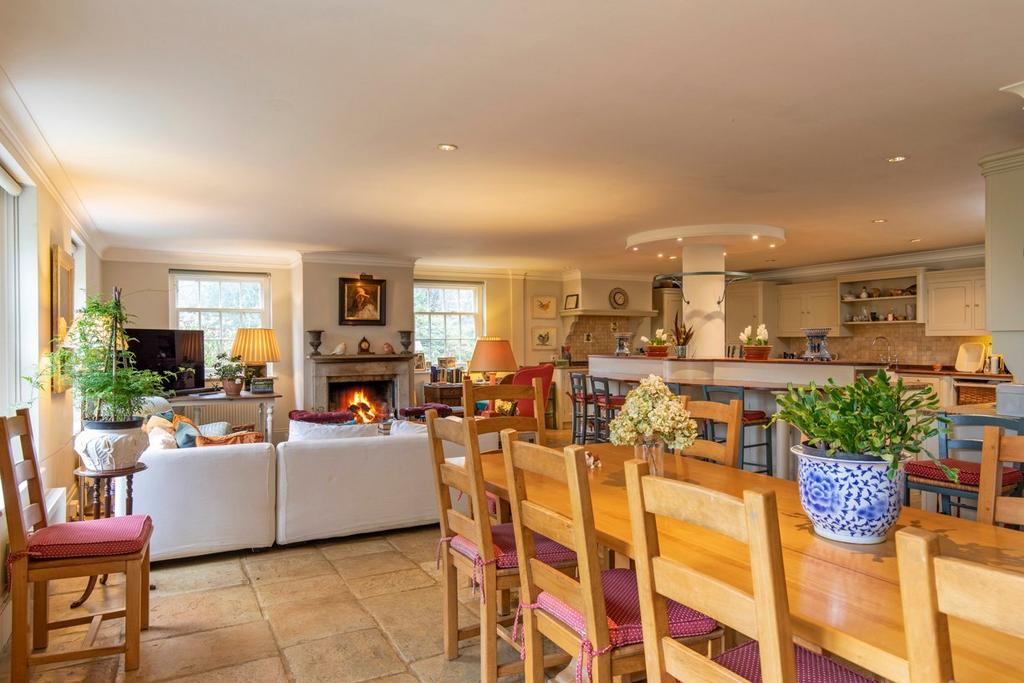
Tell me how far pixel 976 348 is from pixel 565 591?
26.8 feet

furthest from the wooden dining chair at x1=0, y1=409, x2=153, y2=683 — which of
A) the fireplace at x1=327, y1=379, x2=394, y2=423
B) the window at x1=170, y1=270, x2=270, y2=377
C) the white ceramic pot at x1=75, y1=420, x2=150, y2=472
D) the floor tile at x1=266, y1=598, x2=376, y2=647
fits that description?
the window at x1=170, y1=270, x2=270, y2=377

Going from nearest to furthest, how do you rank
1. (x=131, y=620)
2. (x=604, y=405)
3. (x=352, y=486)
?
(x=131, y=620) → (x=352, y=486) → (x=604, y=405)

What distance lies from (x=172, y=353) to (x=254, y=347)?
876 mm

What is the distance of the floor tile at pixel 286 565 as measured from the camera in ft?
11.5

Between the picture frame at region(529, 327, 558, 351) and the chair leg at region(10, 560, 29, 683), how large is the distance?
8066 millimetres

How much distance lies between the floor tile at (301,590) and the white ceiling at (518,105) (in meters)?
2.36

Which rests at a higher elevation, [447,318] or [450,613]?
[447,318]

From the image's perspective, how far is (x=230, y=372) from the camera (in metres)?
7.54

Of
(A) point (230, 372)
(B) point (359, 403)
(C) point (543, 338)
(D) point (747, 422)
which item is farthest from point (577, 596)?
(C) point (543, 338)

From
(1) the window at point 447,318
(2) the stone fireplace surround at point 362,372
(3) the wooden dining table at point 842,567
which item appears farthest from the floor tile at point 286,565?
(1) the window at point 447,318

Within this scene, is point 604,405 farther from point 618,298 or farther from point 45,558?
point 45,558

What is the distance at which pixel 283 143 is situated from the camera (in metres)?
3.66

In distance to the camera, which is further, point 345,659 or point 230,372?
A: point 230,372

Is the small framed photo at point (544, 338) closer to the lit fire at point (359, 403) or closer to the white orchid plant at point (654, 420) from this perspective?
the lit fire at point (359, 403)
